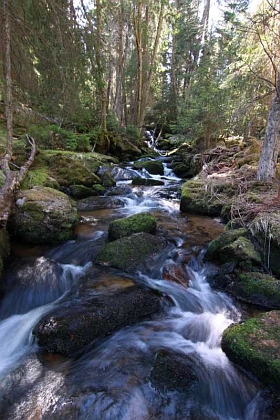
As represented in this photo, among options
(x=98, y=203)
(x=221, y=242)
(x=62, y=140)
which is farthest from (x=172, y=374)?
(x=62, y=140)

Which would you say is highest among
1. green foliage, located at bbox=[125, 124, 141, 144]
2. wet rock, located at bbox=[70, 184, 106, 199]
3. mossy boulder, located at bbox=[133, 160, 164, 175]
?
green foliage, located at bbox=[125, 124, 141, 144]

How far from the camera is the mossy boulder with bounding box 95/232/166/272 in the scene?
16.2ft

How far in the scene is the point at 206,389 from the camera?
3023 mm

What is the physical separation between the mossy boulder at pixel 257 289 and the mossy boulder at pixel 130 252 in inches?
62.0

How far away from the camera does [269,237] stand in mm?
4855

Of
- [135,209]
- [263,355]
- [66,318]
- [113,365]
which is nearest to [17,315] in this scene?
[66,318]

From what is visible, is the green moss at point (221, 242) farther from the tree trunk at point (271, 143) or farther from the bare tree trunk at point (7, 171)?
the bare tree trunk at point (7, 171)

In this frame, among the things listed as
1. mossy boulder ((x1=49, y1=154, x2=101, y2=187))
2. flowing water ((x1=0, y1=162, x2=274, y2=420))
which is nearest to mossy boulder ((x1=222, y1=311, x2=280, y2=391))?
flowing water ((x1=0, y1=162, x2=274, y2=420))

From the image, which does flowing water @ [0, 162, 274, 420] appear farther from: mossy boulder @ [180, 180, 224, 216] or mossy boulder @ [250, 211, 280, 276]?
mossy boulder @ [180, 180, 224, 216]

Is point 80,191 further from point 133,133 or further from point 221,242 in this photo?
point 133,133

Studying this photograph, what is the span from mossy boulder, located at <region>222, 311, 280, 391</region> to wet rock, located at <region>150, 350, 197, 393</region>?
541mm

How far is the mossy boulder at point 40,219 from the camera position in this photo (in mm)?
5574

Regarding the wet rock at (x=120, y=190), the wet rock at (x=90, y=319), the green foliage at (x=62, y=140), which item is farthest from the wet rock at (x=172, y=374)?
the green foliage at (x=62, y=140)

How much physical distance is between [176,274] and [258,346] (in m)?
2.07
